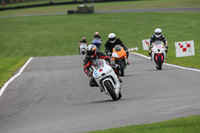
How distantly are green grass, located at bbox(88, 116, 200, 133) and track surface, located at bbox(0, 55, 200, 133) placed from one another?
50 centimetres

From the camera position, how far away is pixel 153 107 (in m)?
8.86

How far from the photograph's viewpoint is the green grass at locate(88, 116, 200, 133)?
6500 millimetres

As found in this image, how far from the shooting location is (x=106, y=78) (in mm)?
10383

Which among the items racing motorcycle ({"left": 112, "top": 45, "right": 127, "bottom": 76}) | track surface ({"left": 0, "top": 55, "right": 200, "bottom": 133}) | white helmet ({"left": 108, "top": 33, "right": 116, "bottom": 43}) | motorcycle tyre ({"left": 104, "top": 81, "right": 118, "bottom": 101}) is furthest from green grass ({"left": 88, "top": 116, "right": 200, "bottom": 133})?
racing motorcycle ({"left": 112, "top": 45, "right": 127, "bottom": 76})

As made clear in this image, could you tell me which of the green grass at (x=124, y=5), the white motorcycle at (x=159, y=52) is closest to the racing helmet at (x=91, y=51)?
the white motorcycle at (x=159, y=52)

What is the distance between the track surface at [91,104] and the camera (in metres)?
8.05

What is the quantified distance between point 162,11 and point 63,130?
5706 cm

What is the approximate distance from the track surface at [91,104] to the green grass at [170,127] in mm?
500

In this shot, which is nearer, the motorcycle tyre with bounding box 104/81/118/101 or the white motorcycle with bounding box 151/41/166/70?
the motorcycle tyre with bounding box 104/81/118/101

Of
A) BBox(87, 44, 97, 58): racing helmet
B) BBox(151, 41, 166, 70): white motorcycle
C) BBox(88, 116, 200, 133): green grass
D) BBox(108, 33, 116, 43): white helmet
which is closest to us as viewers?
BBox(88, 116, 200, 133): green grass

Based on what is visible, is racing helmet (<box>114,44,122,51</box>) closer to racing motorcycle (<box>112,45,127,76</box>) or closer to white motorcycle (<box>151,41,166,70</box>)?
racing motorcycle (<box>112,45,127,76</box>)

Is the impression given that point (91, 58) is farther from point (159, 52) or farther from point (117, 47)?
point (159, 52)

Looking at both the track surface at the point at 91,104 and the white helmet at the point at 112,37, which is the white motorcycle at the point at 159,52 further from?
the white helmet at the point at 112,37

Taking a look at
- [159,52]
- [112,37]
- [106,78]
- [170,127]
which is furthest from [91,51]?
[159,52]
